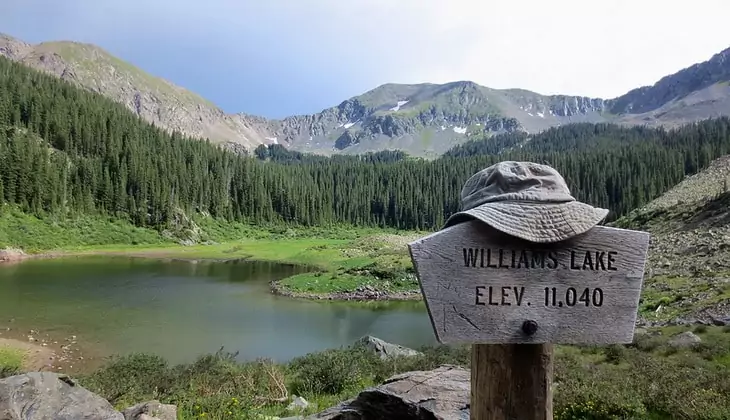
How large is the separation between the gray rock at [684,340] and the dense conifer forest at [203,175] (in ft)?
261

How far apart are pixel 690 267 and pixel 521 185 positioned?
35372 millimetres

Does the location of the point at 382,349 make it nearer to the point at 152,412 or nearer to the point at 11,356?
the point at 152,412

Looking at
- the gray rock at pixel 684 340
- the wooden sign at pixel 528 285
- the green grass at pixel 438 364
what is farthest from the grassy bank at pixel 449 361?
the wooden sign at pixel 528 285

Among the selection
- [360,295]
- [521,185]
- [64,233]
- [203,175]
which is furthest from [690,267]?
[203,175]

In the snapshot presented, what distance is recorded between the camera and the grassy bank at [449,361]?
752 centimetres

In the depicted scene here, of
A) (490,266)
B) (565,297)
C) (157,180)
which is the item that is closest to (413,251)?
(490,266)

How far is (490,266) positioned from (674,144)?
15486cm

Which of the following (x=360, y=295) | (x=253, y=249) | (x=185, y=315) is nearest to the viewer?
(x=185, y=315)

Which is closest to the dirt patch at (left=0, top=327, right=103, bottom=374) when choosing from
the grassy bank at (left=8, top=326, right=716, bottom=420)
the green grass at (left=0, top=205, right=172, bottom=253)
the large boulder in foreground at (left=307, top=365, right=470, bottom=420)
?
the grassy bank at (left=8, top=326, right=716, bottom=420)

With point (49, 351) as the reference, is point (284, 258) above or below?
below

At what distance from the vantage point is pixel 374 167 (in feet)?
473

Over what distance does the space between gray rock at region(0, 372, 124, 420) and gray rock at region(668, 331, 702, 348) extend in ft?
49.6

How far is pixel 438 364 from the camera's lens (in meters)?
12.8

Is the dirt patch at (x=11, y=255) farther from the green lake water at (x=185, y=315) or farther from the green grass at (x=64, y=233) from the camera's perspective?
the green lake water at (x=185, y=315)
